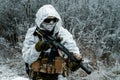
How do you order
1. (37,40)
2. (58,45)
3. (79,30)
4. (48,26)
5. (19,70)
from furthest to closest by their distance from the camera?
(79,30)
(19,70)
(37,40)
(48,26)
(58,45)

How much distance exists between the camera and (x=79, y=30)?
651 cm

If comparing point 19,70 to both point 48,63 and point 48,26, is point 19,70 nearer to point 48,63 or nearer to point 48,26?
point 48,63

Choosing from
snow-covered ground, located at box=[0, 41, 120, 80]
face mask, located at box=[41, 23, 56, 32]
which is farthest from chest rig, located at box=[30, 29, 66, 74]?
snow-covered ground, located at box=[0, 41, 120, 80]

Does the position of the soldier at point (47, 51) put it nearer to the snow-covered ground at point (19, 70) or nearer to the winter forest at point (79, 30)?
the snow-covered ground at point (19, 70)

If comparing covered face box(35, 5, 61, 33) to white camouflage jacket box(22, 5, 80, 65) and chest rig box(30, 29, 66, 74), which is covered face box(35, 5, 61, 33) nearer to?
white camouflage jacket box(22, 5, 80, 65)

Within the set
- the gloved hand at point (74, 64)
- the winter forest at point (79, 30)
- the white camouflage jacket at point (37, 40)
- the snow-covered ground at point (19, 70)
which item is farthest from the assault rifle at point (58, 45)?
the winter forest at point (79, 30)

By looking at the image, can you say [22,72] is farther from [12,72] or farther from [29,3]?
[29,3]

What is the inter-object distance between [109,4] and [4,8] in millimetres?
1863

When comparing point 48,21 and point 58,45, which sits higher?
point 48,21

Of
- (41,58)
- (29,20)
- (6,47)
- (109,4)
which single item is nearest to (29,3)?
(29,20)

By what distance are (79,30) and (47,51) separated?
2.41 m

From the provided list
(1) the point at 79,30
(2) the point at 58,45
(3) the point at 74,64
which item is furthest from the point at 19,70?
(2) the point at 58,45

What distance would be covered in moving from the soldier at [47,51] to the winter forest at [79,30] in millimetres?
1526

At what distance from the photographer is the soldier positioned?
4.12 meters
